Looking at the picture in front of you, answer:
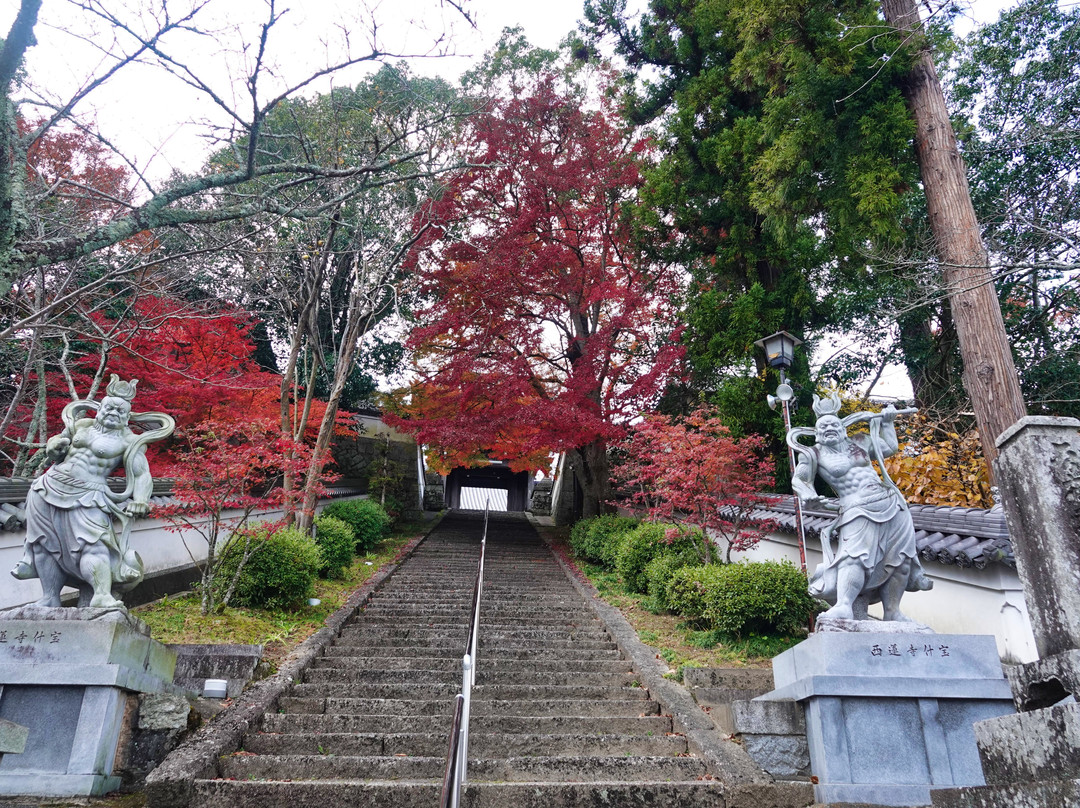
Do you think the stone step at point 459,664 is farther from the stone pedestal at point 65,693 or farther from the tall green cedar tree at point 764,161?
the tall green cedar tree at point 764,161

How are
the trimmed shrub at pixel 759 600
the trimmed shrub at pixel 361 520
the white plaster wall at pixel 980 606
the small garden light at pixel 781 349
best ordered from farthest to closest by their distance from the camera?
the trimmed shrub at pixel 361 520, the small garden light at pixel 781 349, the trimmed shrub at pixel 759 600, the white plaster wall at pixel 980 606

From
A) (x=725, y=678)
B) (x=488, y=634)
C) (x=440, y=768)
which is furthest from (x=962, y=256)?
(x=440, y=768)

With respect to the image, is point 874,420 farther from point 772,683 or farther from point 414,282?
point 414,282

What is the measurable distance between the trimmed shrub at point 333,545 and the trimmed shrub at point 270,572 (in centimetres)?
207

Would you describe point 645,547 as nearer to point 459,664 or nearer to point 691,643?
point 691,643


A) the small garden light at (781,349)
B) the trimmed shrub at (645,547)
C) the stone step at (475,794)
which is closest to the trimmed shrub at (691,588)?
the trimmed shrub at (645,547)

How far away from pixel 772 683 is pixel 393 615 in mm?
5447

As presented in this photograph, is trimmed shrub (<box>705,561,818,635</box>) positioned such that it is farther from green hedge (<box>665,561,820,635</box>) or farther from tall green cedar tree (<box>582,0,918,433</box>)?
tall green cedar tree (<box>582,0,918,433</box>)

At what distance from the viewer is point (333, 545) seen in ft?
35.7

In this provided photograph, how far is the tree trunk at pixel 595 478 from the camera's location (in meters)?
16.2

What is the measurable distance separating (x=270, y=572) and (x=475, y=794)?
4.97m

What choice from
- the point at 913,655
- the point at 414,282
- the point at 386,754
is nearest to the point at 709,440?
the point at 913,655

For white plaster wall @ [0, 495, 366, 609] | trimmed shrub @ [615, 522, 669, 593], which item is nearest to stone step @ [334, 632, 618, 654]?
trimmed shrub @ [615, 522, 669, 593]

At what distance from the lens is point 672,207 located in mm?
13930
